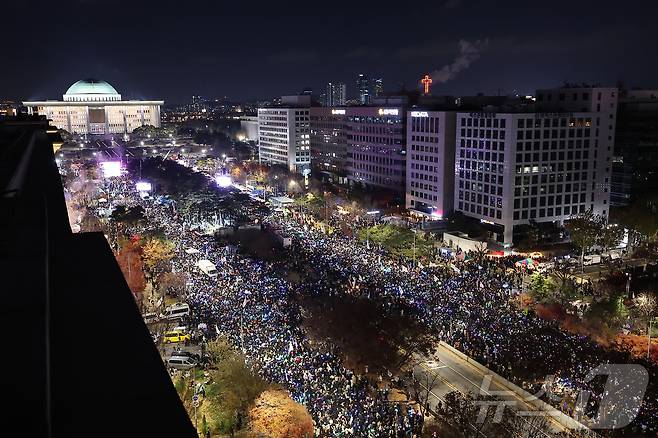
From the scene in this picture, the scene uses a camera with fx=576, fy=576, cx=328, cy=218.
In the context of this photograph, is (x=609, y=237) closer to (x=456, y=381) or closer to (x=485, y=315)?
(x=485, y=315)

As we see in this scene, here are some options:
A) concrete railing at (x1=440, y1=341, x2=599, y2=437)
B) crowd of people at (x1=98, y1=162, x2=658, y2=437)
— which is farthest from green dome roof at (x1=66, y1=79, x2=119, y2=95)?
concrete railing at (x1=440, y1=341, x2=599, y2=437)

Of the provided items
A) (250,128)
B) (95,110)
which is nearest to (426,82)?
(250,128)

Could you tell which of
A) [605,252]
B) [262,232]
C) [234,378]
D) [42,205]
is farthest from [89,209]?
[42,205]

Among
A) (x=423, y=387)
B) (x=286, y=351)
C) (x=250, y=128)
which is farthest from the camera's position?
(x=250, y=128)

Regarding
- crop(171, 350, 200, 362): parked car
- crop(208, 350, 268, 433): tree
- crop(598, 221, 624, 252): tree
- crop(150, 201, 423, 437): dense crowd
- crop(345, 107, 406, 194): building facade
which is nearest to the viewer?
crop(208, 350, 268, 433): tree

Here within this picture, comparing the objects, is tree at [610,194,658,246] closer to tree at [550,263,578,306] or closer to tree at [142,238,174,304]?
tree at [550,263,578,306]

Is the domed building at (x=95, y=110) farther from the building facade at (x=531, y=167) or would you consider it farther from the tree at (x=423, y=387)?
the tree at (x=423, y=387)
